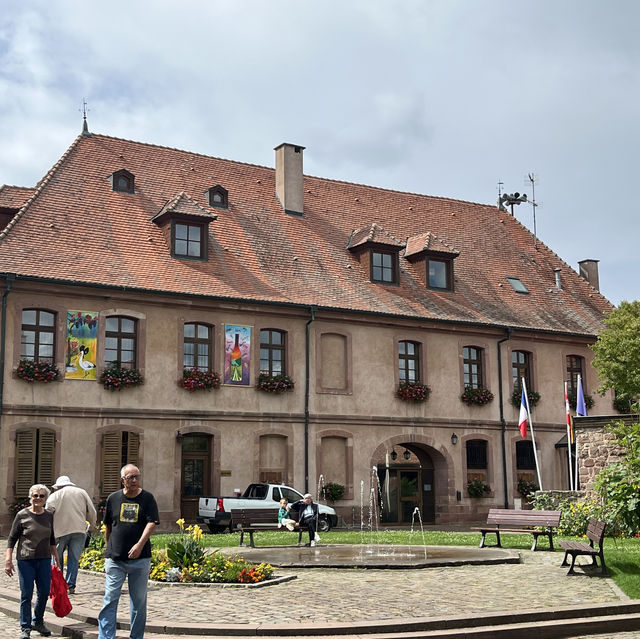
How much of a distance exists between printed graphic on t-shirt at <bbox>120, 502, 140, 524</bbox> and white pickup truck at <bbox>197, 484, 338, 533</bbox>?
15404 mm

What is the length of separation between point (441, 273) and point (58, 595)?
24.9 m

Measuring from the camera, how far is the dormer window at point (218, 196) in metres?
32.0

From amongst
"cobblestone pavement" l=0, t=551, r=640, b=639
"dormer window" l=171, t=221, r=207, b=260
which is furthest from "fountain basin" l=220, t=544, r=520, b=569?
"dormer window" l=171, t=221, r=207, b=260

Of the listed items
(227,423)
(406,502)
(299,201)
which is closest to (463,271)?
(299,201)

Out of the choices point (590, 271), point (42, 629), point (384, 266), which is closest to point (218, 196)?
point (384, 266)

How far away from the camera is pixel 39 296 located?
25.6m

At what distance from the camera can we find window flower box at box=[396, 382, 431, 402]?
101 feet

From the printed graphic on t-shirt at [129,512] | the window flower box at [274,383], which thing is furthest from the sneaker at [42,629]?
the window flower box at [274,383]

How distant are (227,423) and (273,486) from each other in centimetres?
250

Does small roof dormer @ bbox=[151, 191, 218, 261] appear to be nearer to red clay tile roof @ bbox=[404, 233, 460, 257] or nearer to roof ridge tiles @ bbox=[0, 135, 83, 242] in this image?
roof ridge tiles @ bbox=[0, 135, 83, 242]

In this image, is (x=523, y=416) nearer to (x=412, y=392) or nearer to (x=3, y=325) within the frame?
(x=412, y=392)

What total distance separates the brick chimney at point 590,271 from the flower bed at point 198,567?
28.7 meters

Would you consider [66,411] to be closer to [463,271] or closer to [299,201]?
[299,201]

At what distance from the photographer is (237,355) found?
2847 cm
